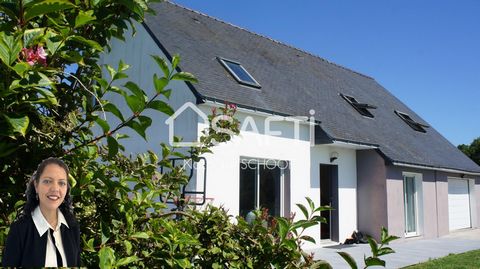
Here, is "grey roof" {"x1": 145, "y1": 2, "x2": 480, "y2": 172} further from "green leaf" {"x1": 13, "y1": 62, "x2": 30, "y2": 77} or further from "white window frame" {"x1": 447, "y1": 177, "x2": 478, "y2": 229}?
"green leaf" {"x1": 13, "y1": 62, "x2": 30, "y2": 77}

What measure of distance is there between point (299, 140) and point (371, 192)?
429 cm

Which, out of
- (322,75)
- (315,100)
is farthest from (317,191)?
(322,75)

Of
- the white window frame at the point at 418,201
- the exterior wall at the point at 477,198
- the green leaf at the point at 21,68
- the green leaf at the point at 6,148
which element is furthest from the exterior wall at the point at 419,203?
the green leaf at the point at 21,68

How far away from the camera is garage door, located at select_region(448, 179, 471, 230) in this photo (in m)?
20.8

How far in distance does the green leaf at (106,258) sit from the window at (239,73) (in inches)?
437

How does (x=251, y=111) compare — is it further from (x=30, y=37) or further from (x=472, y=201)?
(x=472, y=201)

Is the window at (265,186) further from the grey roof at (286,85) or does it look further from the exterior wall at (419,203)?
the exterior wall at (419,203)

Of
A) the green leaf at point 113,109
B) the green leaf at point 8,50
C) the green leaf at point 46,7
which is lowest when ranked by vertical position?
the green leaf at point 113,109

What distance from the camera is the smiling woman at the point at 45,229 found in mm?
1448

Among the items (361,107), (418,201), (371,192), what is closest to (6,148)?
(371,192)

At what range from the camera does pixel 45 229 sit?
1498mm

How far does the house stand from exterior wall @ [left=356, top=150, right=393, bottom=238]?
0.03 metres

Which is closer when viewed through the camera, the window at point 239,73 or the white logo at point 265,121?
the white logo at point 265,121

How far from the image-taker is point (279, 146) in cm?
1230
